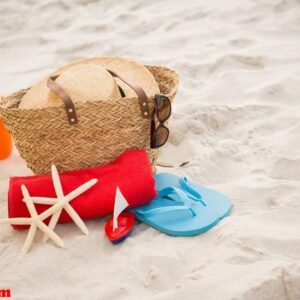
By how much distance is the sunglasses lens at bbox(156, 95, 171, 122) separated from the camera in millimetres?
1312

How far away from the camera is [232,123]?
1.78 meters

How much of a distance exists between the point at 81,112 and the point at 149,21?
193 cm

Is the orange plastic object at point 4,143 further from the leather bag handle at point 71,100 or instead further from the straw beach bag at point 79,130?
the leather bag handle at point 71,100

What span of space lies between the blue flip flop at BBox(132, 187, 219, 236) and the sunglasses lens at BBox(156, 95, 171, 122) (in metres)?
0.23

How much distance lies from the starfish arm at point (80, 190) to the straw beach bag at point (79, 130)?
5.0 inches

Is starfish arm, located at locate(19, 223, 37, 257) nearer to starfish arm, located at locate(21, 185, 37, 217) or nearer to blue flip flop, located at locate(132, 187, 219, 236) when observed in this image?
starfish arm, located at locate(21, 185, 37, 217)

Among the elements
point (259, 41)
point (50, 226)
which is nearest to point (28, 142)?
point (50, 226)

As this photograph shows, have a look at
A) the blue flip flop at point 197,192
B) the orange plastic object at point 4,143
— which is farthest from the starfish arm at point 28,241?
the orange plastic object at point 4,143

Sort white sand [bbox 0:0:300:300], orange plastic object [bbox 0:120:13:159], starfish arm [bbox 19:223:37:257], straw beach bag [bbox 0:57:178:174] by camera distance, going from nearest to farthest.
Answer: white sand [bbox 0:0:300:300]
starfish arm [bbox 19:223:37:257]
straw beach bag [bbox 0:57:178:174]
orange plastic object [bbox 0:120:13:159]

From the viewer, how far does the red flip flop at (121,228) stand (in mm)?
1182

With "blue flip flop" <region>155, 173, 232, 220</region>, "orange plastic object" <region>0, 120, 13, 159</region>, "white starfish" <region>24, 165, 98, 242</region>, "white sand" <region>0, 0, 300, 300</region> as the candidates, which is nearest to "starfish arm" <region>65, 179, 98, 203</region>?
"white starfish" <region>24, 165, 98, 242</region>

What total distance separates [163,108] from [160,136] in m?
0.10

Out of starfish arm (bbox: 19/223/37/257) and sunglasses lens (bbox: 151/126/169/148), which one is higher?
sunglasses lens (bbox: 151/126/169/148)

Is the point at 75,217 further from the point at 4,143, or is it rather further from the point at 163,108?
the point at 4,143
